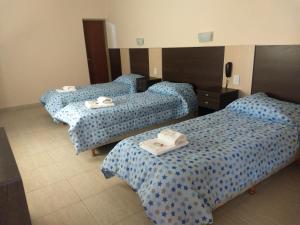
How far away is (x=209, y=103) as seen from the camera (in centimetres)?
314

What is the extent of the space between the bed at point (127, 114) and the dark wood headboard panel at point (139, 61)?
3.66 feet

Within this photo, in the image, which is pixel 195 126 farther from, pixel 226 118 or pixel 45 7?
pixel 45 7

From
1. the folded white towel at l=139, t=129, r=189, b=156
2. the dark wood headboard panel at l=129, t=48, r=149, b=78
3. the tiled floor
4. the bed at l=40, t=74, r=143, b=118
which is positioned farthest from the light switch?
the dark wood headboard panel at l=129, t=48, r=149, b=78

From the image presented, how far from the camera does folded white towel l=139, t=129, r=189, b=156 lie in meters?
1.77

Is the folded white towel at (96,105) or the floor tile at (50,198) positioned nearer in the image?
the floor tile at (50,198)

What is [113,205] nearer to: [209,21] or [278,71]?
[278,71]

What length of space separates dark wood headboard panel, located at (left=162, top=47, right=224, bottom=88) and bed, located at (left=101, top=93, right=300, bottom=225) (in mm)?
1020

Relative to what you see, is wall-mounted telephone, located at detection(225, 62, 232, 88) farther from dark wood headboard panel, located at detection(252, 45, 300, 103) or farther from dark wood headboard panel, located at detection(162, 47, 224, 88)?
dark wood headboard panel, located at detection(252, 45, 300, 103)

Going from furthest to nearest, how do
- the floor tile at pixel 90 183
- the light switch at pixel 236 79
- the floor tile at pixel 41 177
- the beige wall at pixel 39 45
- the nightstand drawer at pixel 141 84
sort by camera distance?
the beige wall at pixel 39 45
the nightstand drawer at pixel 141 84
the light switch at pixel 236 79
the floor tile at pixel 41 177
the floor tile at pixel 90 183

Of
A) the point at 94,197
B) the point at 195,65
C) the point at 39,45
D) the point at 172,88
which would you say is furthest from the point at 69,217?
the point at 39,45

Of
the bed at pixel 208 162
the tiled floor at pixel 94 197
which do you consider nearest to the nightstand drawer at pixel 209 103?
the bed at pixel 208 162

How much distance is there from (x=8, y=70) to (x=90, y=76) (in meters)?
1.87

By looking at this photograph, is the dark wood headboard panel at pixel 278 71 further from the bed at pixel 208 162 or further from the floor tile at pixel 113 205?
the floor tile at pixel 113 205

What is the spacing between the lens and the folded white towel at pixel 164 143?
5.81 feet
